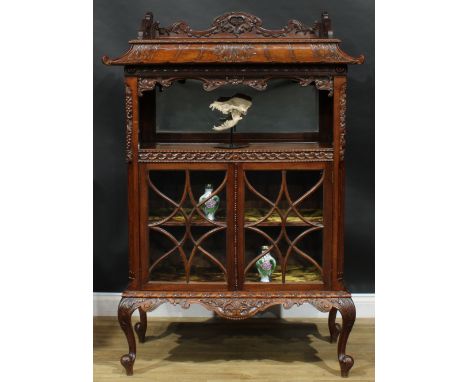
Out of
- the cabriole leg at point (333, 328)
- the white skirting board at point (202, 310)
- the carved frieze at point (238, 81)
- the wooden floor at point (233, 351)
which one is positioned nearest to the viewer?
the carved frieze at point (238, 81)

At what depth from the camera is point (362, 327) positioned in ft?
12.1

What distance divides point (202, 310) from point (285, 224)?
1028 mm

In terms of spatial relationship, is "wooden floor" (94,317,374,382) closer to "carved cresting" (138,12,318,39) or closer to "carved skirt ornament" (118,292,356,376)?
"carved skirt ornament" (118,292,356,376)

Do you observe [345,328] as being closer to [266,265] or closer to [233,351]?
[266,265]

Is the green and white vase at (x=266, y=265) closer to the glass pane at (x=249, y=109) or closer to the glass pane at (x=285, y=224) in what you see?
the glass pane at (x=285, y=224)

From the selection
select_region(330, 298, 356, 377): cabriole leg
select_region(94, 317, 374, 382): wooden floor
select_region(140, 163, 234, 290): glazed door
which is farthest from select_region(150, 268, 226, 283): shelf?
select_region(330, 298, 356, 377): cabriole leg

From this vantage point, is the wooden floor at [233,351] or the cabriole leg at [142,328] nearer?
the wooden floor at [233,351]

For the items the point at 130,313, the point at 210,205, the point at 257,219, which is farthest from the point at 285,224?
the point at 130,313

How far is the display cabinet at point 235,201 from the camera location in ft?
9.87

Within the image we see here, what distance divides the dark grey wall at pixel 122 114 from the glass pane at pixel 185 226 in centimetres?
79

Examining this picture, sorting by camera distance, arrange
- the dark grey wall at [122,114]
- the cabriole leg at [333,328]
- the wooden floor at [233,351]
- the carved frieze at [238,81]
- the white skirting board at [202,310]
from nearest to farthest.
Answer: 1. the carved frieze at [238,81]
2. the wooden floor at [233,351]
3. the cabriole leg at [333,328]
4. the dark grey wall at [122,114]
5. the white skirting board at [202,310]

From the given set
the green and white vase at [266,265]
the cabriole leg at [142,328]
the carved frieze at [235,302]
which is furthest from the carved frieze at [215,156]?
the cabriole leg at [142,328]

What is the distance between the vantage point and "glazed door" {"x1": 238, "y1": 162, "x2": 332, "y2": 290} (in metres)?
3.06

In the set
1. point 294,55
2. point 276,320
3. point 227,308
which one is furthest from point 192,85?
point 276,320
